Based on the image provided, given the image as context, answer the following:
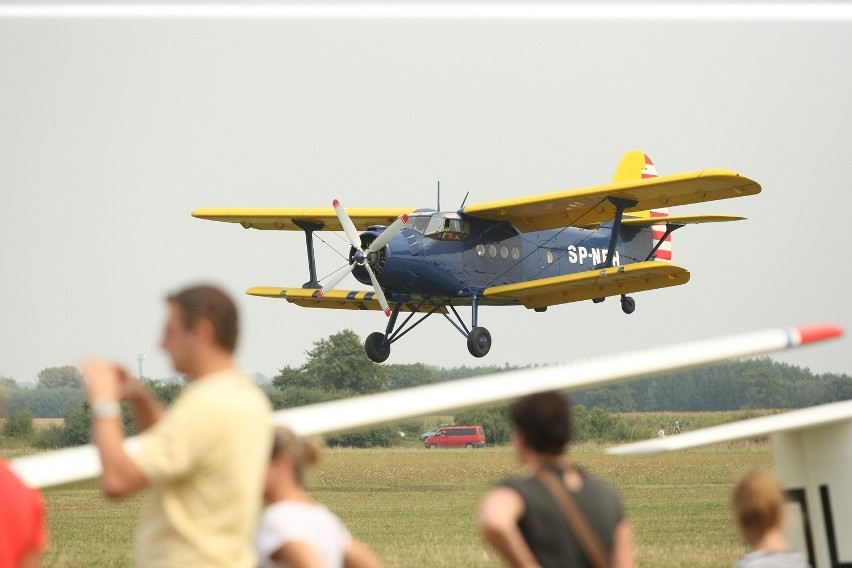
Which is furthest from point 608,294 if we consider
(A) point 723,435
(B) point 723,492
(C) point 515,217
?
(A) point 723,435

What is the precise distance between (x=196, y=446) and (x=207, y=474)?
0.36ft

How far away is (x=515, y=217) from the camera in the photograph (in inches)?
1257

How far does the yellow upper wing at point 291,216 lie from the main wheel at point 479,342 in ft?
14.6

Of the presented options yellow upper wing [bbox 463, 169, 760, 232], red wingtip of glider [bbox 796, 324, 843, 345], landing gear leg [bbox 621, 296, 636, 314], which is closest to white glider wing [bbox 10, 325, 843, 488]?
red wingtip of glider [bbox 796, 324, 843, 345]

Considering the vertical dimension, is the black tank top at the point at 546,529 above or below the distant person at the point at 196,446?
below

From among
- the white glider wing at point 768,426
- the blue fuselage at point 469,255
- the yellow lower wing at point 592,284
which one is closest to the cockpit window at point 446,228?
the blue fuselage at point 469,255

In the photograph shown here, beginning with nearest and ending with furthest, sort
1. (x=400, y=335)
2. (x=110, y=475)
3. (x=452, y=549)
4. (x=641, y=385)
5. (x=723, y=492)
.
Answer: (x=110, y=475) < (x=452, y=549) < (x=723, y=492) < (x=400, y=335) < (x=641, y=385)

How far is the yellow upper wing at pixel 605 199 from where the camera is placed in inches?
1074

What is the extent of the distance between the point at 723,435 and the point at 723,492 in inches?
563

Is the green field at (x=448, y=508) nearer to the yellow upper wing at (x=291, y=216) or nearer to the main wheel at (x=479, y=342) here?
the main wheel at (x=479, y=342)

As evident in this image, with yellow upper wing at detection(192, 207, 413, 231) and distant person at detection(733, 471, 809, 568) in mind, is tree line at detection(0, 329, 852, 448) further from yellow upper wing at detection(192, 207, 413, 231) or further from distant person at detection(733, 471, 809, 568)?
distant person at detection(733, 471, 809, 568)

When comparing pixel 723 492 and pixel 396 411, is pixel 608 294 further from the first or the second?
pixel 396 411

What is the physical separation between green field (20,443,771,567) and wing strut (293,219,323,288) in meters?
4.04

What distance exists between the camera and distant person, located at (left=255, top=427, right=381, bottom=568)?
12.3ft
